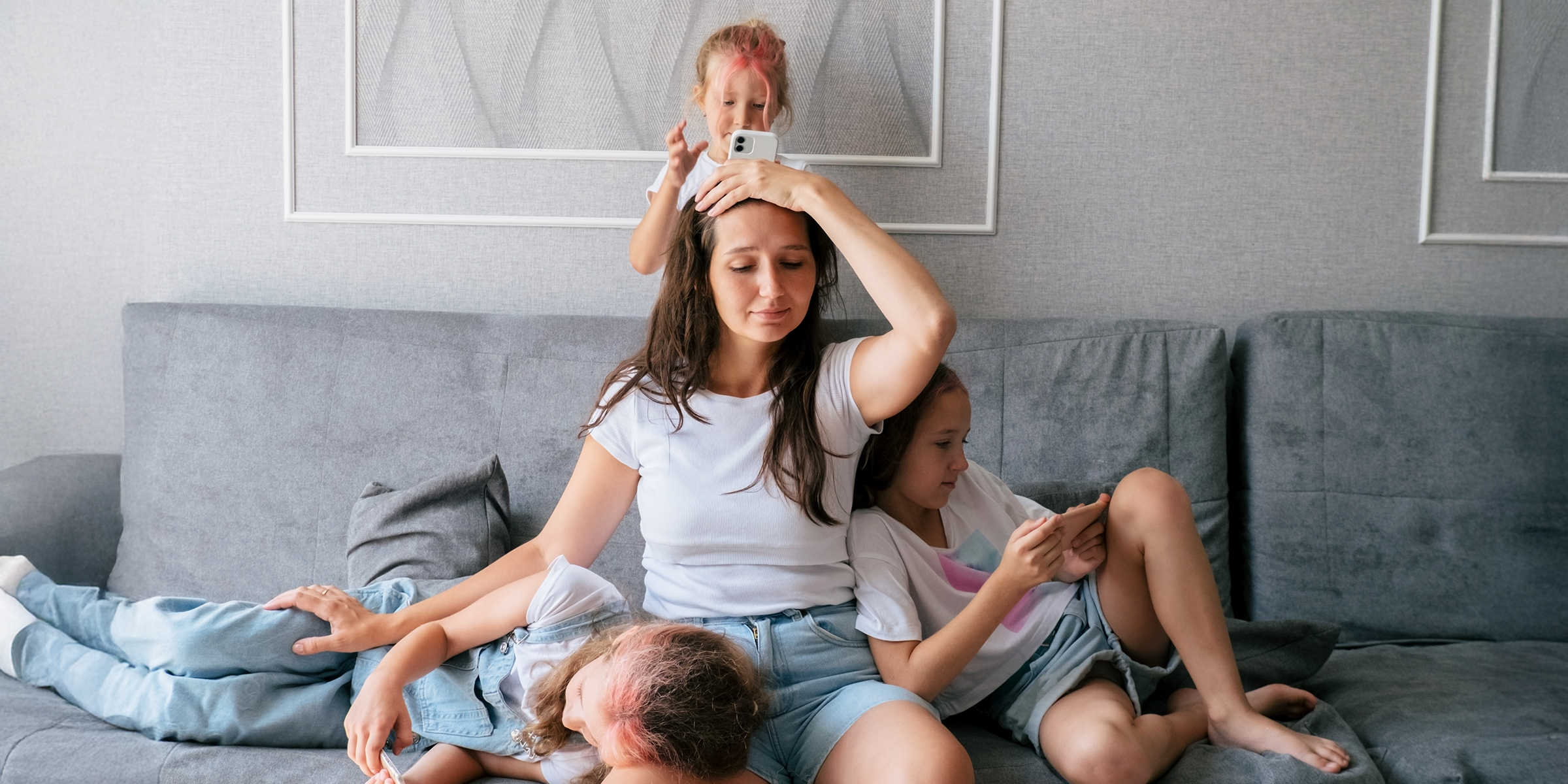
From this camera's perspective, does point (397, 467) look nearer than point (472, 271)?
Yes

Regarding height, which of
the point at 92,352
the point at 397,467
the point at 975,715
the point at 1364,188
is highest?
the point at 1364,188

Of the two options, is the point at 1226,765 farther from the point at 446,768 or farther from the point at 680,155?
the point at 680,155

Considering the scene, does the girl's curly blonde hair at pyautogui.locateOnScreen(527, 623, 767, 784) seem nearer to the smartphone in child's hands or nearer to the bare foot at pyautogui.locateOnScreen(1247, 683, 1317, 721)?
the smartphone in child's hands

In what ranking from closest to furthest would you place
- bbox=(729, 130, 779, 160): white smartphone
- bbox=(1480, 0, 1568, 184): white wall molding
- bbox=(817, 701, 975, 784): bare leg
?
1. bbox=(817, 701, 975, 784): bare leg
2. bbox=(729, 130, 779, 160): white smartphone
3. bbox=(1480, 0, 1568, 184): white wall molding

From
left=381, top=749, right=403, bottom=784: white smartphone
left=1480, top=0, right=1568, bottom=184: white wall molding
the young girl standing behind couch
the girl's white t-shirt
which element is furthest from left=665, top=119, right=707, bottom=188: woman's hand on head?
left=1480, top=0, right=1568, bottom=184: white wall molding

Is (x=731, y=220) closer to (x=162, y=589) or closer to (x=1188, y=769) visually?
(x=1188, y=769)

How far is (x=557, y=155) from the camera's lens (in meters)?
2.00

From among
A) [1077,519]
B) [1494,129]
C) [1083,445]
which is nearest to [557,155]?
[1083,445]

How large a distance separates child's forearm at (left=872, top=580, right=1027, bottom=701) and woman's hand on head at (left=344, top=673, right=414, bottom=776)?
62 cm

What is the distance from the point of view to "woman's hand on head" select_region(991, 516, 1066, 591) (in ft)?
3.96

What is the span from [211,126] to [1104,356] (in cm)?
186

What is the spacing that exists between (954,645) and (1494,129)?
5.30 feet

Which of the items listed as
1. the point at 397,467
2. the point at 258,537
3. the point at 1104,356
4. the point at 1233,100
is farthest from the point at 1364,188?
the point at 258,537

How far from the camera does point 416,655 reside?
4.11 feet
